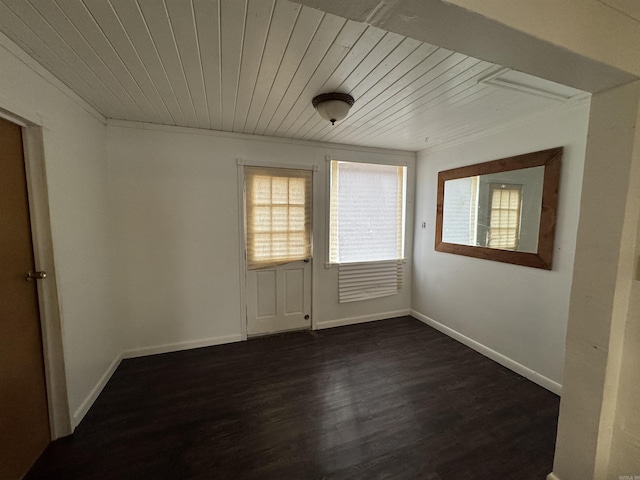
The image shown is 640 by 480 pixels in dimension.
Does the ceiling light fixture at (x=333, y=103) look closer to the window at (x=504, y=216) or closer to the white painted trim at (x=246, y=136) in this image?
the white painted trim at (x=246, y=136)

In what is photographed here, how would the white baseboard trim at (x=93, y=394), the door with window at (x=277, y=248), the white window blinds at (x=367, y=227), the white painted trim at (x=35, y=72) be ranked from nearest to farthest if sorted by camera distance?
the white painted trim at (x=35, y=72) < the white baseboard trim at (x=93, y=394) < the door with window at (x=277, y=248) < the white window blinds at (x=367, y=227)

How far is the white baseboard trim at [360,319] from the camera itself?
3455mm

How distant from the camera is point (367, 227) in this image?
3.55m

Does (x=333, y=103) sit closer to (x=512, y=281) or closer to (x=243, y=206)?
(x=243, y=206)

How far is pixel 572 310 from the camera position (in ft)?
4.18

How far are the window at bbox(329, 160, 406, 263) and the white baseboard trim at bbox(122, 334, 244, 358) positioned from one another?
1513 millimetres

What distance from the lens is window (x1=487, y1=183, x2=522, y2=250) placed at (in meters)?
2.51

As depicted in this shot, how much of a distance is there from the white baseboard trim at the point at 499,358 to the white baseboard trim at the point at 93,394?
352 cm

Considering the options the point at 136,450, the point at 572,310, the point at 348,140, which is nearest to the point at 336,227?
the point at 348,140

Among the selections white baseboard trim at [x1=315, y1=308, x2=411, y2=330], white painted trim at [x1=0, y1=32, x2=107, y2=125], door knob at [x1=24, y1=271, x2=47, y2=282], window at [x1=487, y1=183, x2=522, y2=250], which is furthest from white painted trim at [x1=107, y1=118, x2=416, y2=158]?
white baseboard trim at [x1=315, y1=308, x2=411, y2=330]

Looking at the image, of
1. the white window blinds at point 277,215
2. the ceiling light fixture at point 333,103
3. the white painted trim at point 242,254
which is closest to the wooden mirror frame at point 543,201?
the ceiling light fixture at point 333,103

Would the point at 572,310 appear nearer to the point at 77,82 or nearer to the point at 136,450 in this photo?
the point at 136,450

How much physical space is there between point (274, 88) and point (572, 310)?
212cm

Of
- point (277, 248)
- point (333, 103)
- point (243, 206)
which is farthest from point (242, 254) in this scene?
point (333, 103)
